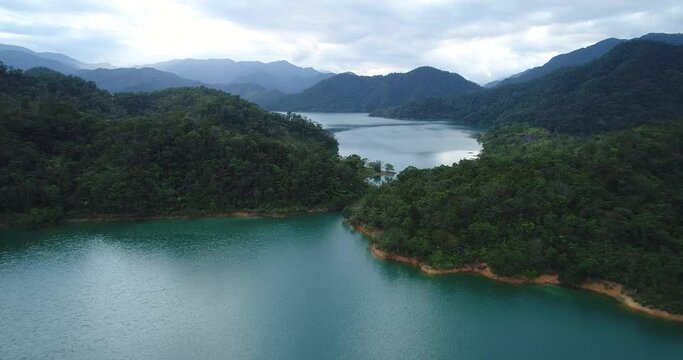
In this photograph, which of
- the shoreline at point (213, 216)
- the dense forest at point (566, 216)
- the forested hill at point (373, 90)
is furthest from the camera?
the forested hill at point (373, 90)

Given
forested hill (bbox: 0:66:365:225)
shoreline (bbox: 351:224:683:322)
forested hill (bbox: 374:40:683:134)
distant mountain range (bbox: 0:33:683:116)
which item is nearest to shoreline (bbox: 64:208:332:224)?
forested hill (bbox: 0:66:365:225)

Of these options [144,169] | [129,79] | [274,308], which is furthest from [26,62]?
[274,308]

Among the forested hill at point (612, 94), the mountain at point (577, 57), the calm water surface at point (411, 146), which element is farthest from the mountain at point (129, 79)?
the mountain at point (577, 57)

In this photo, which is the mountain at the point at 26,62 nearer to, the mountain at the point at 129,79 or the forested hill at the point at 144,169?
the mountain at the point at 129,79

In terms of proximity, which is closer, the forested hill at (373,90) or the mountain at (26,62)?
the mountain at (26,62)

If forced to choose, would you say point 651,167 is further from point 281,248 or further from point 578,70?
point 578,70

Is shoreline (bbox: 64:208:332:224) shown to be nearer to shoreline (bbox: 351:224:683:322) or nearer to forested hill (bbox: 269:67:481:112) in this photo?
shoreline (bbox: 351:224:683:322)

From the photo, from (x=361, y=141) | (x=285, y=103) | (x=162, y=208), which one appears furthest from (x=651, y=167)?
(x=285, y=103)
